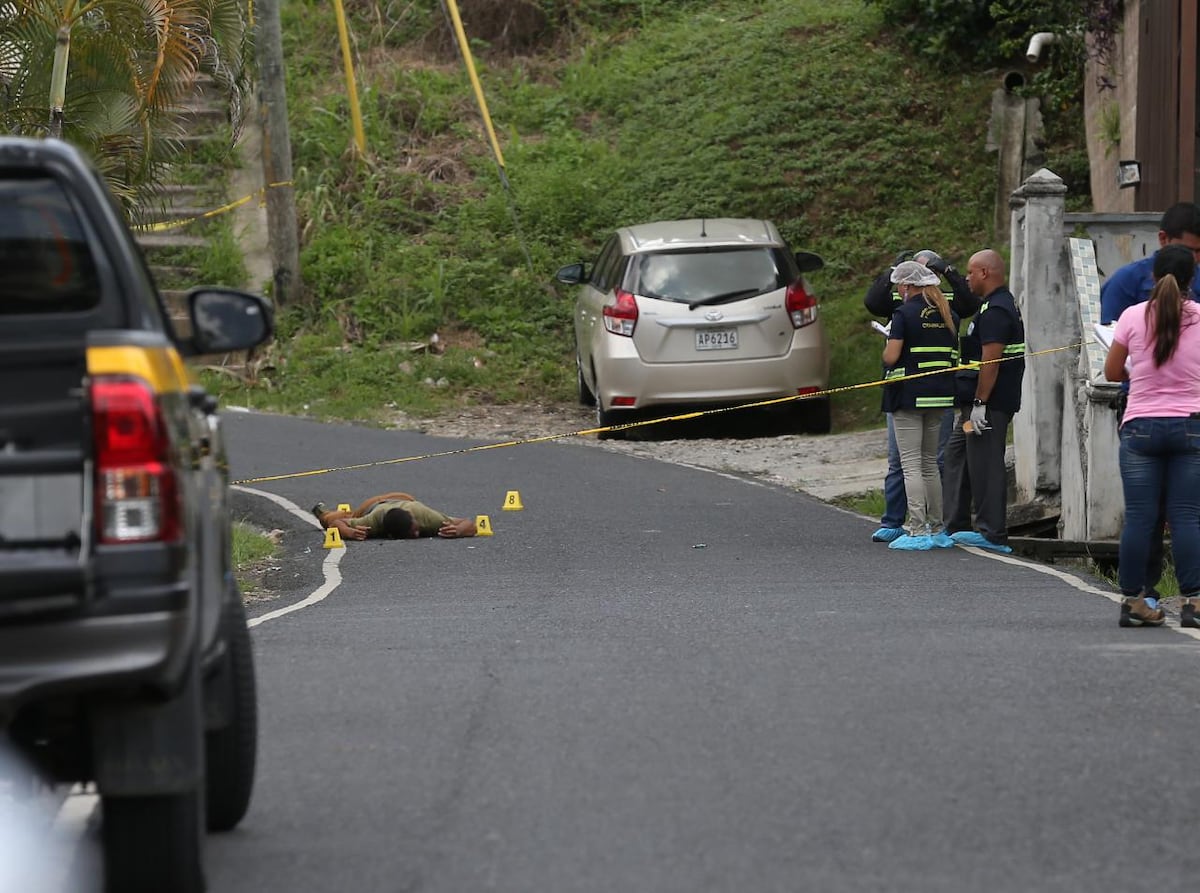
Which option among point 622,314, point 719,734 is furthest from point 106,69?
point 719,734

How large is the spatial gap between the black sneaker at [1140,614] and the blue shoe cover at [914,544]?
3.42 m

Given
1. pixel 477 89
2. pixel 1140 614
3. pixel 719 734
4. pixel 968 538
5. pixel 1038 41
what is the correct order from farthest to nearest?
1. pixel 477 89
2. pixel 1038 41
3. pixel 968 538
4. pixel 1140 614
5. pixel 719 734

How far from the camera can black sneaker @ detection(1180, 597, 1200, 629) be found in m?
9.25

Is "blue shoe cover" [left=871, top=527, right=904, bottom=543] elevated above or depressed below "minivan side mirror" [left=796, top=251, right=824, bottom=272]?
below

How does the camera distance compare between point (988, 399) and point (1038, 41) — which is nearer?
point (988, 399)

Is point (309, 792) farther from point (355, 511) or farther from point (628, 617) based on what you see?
point (355, 511)

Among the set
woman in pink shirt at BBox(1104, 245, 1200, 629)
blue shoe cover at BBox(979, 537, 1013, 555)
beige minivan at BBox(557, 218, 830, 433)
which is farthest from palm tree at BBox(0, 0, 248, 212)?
woman in pink shirt at BBox(1104, 245, 1200, 629)

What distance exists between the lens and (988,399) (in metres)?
12.7

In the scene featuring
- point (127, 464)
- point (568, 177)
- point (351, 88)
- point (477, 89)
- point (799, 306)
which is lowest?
point (799, 306)

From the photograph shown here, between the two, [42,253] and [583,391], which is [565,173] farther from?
[42,253]

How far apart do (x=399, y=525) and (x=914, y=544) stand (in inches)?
131

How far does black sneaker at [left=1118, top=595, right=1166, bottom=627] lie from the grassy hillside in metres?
10.1

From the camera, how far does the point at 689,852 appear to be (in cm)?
531

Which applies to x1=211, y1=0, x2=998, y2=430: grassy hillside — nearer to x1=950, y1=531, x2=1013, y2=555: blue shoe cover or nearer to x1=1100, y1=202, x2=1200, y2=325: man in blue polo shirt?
x1=950, y1=531, x2=1013, y2=555: blue shoe cover
